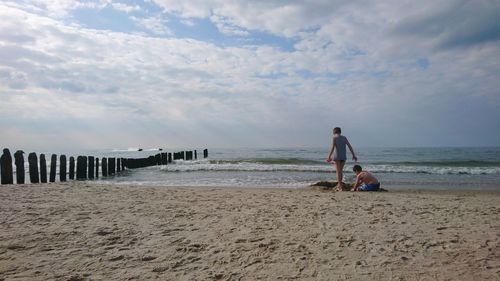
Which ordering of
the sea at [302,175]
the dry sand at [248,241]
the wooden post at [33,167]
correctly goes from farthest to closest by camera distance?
the wooden post at [33,167] < the sea at [302,175] < the dry sand at [248,241]

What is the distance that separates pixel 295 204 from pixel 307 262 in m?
3.68

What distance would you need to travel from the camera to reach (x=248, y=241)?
14.6 ft

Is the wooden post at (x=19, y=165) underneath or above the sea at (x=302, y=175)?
above

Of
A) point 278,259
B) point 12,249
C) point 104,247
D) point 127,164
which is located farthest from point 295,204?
point 127,164

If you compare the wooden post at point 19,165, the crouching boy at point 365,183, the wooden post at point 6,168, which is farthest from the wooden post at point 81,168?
the crouching boy at point 365,183

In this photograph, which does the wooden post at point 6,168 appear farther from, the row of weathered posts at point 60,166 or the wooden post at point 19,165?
the wooden post at point 19,165

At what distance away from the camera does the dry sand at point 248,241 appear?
3432mm

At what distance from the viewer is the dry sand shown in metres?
3.43

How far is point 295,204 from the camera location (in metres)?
7.32

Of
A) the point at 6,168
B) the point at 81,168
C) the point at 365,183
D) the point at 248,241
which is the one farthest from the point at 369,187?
the point at 81,168

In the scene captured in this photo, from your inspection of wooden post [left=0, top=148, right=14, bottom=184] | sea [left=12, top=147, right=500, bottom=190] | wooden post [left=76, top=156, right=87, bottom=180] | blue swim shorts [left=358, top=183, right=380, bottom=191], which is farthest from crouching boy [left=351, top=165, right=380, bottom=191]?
wooden post [left=76, top=156, right=87, bottom=180]

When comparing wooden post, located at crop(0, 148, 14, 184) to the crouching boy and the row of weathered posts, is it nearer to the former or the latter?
the row of weathered posts

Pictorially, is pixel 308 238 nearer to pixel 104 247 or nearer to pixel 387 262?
pixel 387 262

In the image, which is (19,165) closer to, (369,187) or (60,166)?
(60,166)
